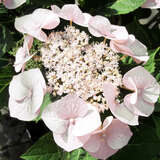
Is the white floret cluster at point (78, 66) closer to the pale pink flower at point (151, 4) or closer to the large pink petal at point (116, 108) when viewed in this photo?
the large pink petal at point (116, 108)

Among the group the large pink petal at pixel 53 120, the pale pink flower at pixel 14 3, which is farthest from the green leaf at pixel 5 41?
the large pink petal at pixel 53 120

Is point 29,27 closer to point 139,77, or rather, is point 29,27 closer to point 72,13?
point 72,13

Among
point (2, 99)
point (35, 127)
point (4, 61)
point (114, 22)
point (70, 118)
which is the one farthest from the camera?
point (35, 127)

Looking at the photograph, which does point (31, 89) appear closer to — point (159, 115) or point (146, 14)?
point (159, 115)

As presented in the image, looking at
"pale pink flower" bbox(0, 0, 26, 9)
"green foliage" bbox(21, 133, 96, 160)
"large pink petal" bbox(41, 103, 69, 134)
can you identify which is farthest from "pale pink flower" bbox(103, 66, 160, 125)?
"pale pink flower" bbox(0, 0, 26, 9)

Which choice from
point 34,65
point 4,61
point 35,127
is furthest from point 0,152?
point 34,65

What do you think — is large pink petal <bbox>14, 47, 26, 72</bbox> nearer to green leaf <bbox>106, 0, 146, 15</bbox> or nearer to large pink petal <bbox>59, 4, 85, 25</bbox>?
large pink petal <bbox>59, 4, 85, 25</bbox>

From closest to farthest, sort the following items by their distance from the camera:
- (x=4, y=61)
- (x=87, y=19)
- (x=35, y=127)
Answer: (x=87, y=19)
(x=4, y=61)
(x=35, y=127)
